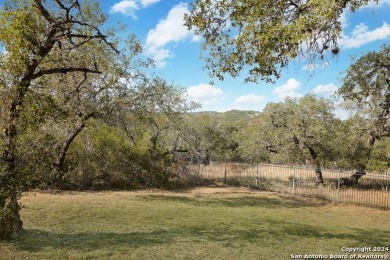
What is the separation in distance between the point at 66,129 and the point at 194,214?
907cm

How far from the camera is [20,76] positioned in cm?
790

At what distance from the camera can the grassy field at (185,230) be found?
21.4ft

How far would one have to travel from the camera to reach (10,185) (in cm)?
672

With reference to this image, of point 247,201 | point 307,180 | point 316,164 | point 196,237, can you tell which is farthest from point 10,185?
point 316,164

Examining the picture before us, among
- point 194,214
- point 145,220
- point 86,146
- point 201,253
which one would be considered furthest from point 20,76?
point 86,146

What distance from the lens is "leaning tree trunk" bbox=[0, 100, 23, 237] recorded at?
6.60 m

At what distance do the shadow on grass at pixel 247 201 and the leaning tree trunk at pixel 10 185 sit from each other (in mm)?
8294

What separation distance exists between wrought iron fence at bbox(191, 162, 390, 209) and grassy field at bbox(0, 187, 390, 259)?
1.21m

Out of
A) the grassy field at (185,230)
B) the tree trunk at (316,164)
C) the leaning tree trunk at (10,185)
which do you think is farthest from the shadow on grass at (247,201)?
the leaning tree trunk at (10,185)

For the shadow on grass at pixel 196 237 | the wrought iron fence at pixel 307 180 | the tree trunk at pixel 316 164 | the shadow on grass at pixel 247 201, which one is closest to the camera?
the shadow on grass at pixel 196 237

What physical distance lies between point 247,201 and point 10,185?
37.8ft

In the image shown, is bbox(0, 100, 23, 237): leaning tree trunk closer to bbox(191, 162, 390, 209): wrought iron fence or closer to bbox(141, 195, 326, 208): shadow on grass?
bbox(141, 195, 326, 208): shadow on grass

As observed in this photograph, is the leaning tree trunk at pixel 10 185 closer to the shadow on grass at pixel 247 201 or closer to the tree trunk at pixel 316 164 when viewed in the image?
the shadow on grass at pixel 247 201

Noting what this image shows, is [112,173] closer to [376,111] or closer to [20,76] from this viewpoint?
[20,76]
